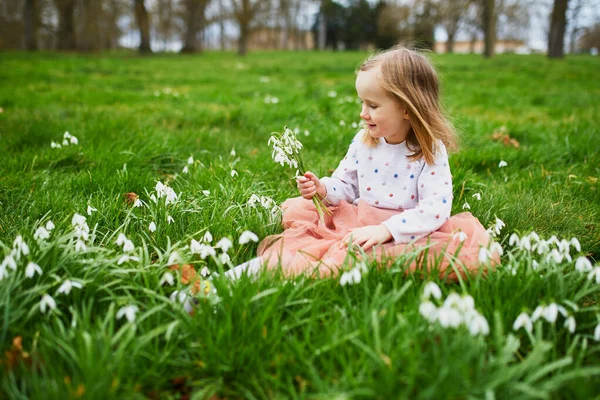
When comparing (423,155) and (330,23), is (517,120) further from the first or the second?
(330,23)

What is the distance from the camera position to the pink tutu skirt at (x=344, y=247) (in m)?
2.34

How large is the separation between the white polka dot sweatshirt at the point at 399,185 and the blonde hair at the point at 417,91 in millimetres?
73

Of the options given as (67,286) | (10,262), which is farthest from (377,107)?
(10,262)

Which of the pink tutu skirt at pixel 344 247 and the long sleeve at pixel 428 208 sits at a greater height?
the long sleeve at pixel 428 208

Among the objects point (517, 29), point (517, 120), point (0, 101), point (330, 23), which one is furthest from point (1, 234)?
point (517, 29)

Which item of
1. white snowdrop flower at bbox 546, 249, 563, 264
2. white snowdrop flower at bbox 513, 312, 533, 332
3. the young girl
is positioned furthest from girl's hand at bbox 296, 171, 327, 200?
white snowdrop flower at bbox 513, 312, 533, 332

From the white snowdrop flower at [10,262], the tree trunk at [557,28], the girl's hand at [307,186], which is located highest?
the tree trunk at [557,28]

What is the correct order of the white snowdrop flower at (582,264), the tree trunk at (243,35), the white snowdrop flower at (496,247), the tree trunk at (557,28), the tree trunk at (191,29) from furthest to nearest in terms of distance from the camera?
1. the tree trunk at (191,29)
2. the tree trunk at (243,35)
3. the tree trunk at (557,28)
4. the white snowdrop flower at (496,247)
5. the white snowdrop flower at (582,264)

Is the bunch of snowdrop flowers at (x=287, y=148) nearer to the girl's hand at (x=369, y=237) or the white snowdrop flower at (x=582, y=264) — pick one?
the girl's hand at (x=369, y=237)

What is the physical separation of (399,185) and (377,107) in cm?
50

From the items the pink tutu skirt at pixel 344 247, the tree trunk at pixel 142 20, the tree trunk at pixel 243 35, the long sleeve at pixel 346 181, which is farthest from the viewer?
the tree trunk at pixel 243 35

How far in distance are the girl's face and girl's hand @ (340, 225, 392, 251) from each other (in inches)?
22.3

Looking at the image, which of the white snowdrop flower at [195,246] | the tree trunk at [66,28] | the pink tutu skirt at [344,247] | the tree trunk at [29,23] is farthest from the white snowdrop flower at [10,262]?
the tree trunk at [66,28]

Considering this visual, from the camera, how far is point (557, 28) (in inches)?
856
